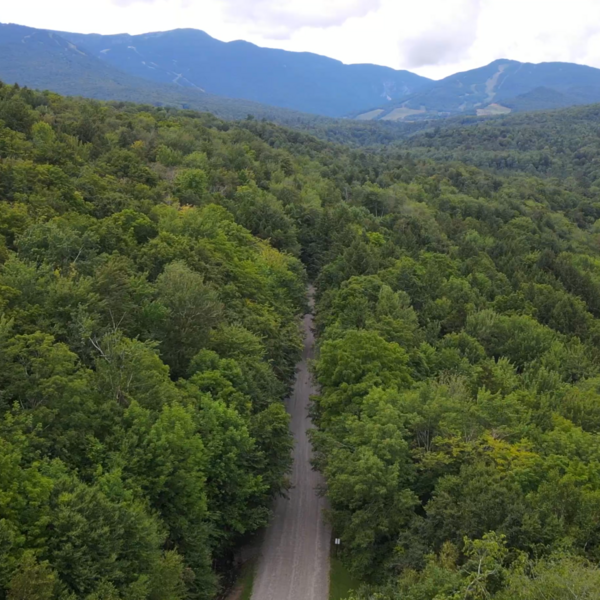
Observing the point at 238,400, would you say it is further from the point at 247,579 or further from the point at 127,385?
the point at 247,579

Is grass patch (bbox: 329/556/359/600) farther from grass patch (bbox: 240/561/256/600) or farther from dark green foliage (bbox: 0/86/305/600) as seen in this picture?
dark green foliage (bbox: 0/86/305/600)

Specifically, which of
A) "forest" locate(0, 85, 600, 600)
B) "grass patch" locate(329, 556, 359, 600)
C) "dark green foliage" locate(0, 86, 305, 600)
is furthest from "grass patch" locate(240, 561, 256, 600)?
"grass patch" locate(329, 556, 359, 600)

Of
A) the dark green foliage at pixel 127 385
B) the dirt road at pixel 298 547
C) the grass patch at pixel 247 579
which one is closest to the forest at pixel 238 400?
the dark green foliage at pixel 127 385

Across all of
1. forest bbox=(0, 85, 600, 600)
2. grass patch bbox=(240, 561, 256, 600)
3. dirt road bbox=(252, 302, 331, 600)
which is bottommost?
grass patch bbox=(240, 561, 256, 600)

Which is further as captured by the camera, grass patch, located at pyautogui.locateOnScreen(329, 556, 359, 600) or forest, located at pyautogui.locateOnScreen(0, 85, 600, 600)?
grass patch, located at pyautogui.locateOnScreen(329, 556, 359, 600)

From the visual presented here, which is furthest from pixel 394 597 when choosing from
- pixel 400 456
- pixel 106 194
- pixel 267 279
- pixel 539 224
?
pixel 539 224

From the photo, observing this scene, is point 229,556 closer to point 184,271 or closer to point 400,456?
point 400,456

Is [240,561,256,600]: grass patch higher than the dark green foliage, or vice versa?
the dark green foliage
